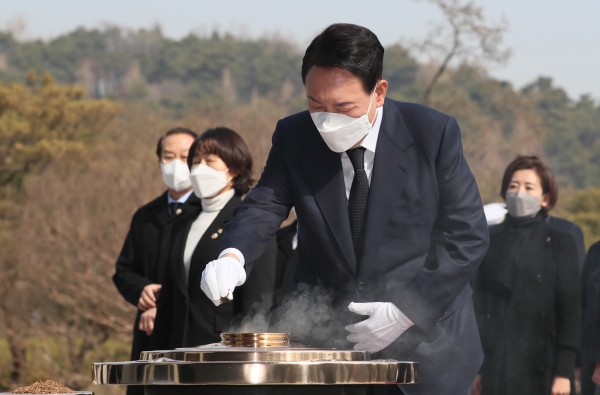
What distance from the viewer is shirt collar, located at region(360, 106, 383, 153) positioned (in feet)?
10.6

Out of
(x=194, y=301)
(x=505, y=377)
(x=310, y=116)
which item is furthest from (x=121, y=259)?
(x=310, y=116)

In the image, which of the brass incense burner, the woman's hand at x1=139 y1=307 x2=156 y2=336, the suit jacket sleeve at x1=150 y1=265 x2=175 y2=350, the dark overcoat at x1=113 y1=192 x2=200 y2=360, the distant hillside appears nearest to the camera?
the brass incense burner

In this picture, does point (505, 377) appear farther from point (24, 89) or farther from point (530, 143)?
point (24, 89)

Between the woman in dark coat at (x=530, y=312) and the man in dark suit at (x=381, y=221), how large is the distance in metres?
2.77

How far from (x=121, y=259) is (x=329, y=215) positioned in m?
3.12

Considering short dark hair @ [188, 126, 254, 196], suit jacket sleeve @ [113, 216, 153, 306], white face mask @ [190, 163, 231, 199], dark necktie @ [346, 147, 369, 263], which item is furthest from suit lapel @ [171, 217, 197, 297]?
dark necktie @ [346, 147, 369, 263]

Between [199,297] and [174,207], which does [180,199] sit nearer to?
[174,207]

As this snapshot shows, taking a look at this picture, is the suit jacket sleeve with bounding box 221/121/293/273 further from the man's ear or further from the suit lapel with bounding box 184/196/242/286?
the suit lapel with bounding box 184/196/242/286

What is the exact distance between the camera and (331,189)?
10.4 ft

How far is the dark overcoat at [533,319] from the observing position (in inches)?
226

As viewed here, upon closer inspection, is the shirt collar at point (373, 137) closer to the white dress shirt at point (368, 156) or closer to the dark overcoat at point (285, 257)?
the white dress shirt at point (368, 156)

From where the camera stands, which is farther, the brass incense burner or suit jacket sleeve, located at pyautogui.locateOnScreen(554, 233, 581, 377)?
suit jacket sleeve, located at pyautogui.locateOnScreen(554, 233, 581, 377)

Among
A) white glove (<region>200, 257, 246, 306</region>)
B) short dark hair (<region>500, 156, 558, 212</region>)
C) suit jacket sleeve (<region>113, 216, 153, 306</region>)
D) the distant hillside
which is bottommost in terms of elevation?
white glove (<region>200, 257, 246, 306</region>)

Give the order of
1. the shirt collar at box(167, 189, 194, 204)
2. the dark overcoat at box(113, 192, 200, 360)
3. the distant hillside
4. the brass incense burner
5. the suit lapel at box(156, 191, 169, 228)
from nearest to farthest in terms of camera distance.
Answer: the brass incense burner, the dark overcoat at box(113, 192, 200, 360), the suit lapel at box(156, 191, 169, 228), the shirt collar at box(167, 189, 194, 204), the distant hillside
